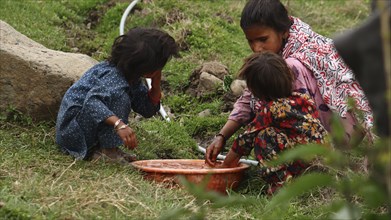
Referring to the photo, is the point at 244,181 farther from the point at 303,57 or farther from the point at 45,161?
the point at 45,161

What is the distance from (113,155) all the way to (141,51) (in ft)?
2.08

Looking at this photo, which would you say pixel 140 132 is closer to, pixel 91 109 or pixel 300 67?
pixel 91 109

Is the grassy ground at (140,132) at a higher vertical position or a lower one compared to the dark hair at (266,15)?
lower

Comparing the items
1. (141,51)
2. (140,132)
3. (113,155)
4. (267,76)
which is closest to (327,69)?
(267,76)

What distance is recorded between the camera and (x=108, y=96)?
4.36m

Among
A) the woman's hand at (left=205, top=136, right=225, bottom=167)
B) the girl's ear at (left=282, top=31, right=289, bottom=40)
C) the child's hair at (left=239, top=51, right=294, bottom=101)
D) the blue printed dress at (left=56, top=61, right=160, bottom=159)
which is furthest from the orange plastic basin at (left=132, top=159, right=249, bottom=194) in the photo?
the girl's ear at (left=282, top=31, right=289, bottom=40)

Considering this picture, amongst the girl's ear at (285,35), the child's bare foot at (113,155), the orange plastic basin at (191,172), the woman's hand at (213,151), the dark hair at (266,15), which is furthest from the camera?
the girl's ear at (285,35)

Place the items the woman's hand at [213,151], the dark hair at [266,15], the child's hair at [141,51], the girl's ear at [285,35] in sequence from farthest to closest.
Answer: the girl's ear at [285,35]
the dark hair at [266,15]
the woman's hand at [213,151]
the child's hair at [141,51]

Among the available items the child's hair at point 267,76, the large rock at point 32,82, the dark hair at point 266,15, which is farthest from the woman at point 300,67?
the large rock at point 32,82

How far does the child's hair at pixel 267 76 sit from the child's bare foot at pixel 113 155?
2.80ft

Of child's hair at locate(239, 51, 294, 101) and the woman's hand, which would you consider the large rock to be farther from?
child's hair at locate(239, 51, 294, 101)

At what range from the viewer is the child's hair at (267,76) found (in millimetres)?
4207

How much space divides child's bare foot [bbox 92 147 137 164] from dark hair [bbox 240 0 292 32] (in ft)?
3.76

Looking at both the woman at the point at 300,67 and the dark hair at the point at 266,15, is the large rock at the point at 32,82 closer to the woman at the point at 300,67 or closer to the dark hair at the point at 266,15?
the woman at the point at 300,67
